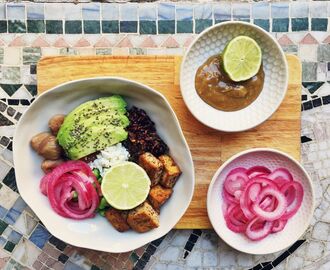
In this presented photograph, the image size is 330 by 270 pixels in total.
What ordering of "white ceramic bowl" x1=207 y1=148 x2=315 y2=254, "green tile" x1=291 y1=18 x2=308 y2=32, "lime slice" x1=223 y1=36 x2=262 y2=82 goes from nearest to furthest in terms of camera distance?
"lime slice" x1=223 y1=36 x2=262 y2=82
"white ceramic bowl" x1=207 y1=148 x2=315 y2=254
"green tile" x1=291 y1=18 x2=308 y2=32

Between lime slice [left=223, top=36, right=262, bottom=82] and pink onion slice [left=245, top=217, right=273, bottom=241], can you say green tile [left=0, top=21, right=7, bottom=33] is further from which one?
pink onion slice [left=245, top=217, right=273, bottom=241]

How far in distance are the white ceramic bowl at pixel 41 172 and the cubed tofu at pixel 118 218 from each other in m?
0.02

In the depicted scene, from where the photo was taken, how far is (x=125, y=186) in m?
1.82

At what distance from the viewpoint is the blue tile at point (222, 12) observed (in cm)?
200

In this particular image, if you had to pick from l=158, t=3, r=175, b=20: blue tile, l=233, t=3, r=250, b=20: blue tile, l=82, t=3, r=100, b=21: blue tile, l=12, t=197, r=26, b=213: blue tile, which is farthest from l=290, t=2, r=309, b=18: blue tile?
l=12, t=197, r=26, b=213: blue tile

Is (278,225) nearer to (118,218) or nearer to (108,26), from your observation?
(118,218)

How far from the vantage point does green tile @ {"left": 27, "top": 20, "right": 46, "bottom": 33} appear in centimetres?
199

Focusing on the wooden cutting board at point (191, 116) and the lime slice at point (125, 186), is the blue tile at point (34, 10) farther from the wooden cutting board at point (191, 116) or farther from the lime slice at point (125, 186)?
the lime slice at point (125, 186)

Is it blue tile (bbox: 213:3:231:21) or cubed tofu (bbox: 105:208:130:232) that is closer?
cubed tofu (bbox: 105:208:130:232)

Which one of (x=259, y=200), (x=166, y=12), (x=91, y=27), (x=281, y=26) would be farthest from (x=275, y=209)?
(x=91, y=27)

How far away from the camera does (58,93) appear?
183cm

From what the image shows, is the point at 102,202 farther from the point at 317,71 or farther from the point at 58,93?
the point at 317,71

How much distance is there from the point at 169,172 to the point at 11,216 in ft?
1.81

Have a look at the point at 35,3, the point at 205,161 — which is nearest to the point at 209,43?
the point at 205,161
